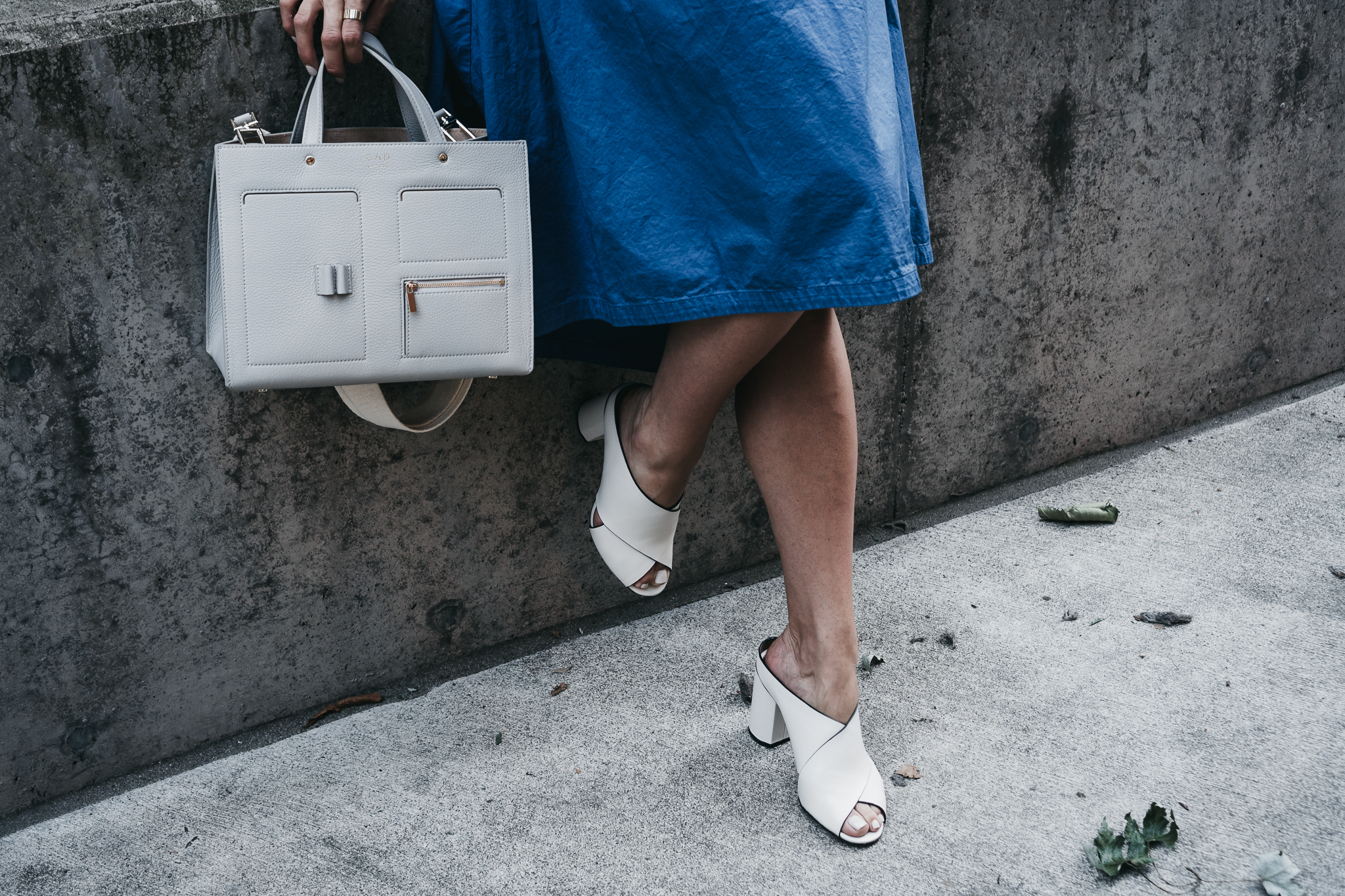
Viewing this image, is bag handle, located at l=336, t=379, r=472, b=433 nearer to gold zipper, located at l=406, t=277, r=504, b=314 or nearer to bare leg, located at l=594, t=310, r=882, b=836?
gold zipper, located at l=406, t=277, r=504, b=314

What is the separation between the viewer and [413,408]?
1.86m

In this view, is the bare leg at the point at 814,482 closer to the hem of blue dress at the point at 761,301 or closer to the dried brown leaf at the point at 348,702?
the hem of blue dress at the point at 761,301

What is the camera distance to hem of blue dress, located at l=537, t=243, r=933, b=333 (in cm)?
139

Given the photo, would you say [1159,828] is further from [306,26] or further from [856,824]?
[306,26]

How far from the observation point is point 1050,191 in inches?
101

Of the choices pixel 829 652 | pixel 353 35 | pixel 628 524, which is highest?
pixel 353 35

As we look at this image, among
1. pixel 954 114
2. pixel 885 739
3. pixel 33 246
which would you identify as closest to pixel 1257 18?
pixel 954 114

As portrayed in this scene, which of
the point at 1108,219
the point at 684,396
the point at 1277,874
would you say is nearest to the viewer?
the point at 1277,874

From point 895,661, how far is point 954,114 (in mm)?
1265

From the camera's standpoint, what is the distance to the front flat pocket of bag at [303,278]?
4.60 feet

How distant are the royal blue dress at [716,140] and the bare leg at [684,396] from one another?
56 millimetres

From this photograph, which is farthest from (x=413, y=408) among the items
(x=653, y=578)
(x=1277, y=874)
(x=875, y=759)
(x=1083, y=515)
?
(x=1083, y=515)

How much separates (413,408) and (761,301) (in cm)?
75

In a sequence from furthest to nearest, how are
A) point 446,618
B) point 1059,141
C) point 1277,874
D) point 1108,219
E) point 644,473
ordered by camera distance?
point 1108,219, point 1059,141, point 446,618, point 644,473, point 1277,874
